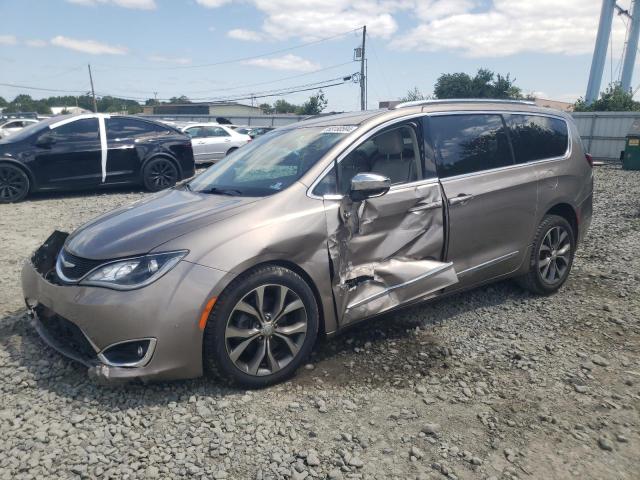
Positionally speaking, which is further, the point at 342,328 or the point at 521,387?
the point at 342,328

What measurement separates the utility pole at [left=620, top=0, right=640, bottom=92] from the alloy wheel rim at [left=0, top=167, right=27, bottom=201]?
4878cm

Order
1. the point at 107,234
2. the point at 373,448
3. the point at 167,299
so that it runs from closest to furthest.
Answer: the point at 373,448 → the point at 167,299 → the point at 107,234

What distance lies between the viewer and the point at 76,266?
296 cm

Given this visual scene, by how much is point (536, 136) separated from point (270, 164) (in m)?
2.52

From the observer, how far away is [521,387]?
311cm

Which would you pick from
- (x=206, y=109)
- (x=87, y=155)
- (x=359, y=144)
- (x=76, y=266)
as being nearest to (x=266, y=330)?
(x=76, y=266)

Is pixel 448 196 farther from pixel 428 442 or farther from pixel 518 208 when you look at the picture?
pixel 428 442

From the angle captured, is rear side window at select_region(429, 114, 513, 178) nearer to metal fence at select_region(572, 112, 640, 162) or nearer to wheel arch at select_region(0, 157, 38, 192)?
wheel arch at select_region(0, 157, 38, 192)

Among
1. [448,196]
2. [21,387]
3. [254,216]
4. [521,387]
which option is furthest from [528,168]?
[21,387]

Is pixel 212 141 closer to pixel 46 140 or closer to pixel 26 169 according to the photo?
pixel 46 140

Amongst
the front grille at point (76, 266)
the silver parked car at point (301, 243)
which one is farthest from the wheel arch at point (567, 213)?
the front grille at point (76, 266)

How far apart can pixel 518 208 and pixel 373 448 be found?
2573 millimetres

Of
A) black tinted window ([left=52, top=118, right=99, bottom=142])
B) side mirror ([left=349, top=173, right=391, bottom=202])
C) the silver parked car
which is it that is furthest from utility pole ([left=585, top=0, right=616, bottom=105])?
side mirror ([left=349, top=173, right=391, bottom=202])

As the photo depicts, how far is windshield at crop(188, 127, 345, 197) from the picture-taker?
339cm
